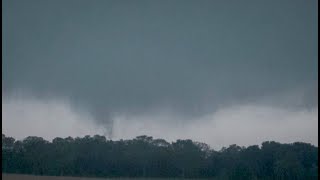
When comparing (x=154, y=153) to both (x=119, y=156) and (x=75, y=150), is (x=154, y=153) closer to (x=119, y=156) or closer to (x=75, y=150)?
(x=119, y=156)

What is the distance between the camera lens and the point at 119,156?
3656 inches

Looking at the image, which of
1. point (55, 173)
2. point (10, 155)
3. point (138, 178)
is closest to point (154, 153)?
point (138, 178)

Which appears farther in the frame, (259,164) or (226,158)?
(226,158)

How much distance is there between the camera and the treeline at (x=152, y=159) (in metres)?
77.8

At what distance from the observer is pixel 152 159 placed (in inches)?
3617

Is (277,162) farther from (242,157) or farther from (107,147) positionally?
(107,147)

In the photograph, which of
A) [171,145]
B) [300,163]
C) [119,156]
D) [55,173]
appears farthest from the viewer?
[171,145]

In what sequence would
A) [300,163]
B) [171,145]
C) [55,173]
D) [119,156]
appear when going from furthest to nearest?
[171,145] → [119,156] → [55,173] → [300,163]

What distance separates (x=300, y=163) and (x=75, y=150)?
4515cm

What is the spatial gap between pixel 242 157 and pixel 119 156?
25.3 meters

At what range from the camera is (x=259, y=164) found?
81.8 meters

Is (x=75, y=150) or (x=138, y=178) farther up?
(x=75, y=150)

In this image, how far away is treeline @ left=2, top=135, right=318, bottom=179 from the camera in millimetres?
77812

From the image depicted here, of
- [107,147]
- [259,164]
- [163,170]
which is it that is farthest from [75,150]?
[259,164]
